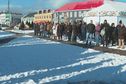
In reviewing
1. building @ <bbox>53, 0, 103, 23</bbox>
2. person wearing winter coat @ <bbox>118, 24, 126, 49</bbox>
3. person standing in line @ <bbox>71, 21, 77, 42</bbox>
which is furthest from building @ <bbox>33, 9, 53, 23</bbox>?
person wearing winter coat @ <bbox>118, 24, 126, 49</bbox>

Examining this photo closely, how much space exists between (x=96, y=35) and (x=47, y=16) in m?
99.4

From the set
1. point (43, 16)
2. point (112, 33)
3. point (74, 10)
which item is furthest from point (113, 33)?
point (43, 16)

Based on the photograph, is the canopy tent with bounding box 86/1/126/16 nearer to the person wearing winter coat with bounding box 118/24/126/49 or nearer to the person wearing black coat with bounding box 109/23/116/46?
the person wearing black coat with bounding box 109/23/116/46

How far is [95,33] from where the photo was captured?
28.2 meters

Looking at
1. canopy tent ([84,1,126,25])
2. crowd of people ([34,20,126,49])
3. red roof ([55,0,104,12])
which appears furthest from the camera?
red roof ([55,0,104,12])

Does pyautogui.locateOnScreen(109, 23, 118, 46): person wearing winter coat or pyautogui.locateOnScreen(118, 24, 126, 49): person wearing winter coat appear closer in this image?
pyautogui.locateOnScreen(118, 24, 126, 49): person wearing winter coat

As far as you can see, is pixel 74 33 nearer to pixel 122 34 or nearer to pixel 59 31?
pixel 59 31

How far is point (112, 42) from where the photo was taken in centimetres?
2830

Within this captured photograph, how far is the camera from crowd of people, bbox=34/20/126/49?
85.1ft

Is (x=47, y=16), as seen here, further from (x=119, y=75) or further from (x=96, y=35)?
(x=119, y=75)

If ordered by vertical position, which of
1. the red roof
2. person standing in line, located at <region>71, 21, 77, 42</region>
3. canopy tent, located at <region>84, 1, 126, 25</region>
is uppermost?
the red roof

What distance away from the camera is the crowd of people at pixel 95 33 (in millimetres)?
25938

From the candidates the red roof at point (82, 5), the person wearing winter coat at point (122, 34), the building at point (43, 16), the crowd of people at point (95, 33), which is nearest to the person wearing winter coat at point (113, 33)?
the crowd of people at point (95, 33)

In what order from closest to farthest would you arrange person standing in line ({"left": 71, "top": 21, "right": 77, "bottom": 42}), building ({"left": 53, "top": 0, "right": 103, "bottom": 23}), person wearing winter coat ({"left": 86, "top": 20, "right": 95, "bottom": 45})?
person wearing winter coat ({"left": 86, "top": 20, "right": 95, "bottom": 45})
person standing in line ({"left": 71, "top": 21, "right": 77, "bottom": 42})
building ({"left": 53, "top": 0, "right": 103, "bottom": 23})
